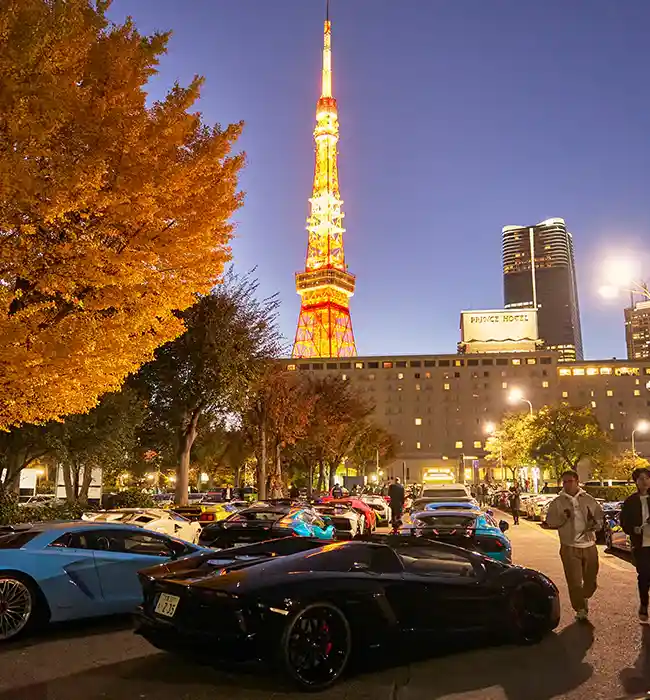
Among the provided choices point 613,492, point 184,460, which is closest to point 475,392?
point 613,492

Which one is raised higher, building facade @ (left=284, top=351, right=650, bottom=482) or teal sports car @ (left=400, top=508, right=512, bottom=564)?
building facade @ (left=284, top=351, right=650, bottom=482)

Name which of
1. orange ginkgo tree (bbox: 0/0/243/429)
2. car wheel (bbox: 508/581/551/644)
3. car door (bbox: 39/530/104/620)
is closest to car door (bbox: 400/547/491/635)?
car wheel (bbox: 508/581/551/644)

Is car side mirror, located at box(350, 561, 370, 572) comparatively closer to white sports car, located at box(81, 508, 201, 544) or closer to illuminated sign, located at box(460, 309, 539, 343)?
white sports car, located at box(81, 508, 201, 544)

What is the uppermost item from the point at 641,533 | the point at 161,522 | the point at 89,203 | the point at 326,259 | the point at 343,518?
the point at 326,259

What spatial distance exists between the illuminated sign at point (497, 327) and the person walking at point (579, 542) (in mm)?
133181

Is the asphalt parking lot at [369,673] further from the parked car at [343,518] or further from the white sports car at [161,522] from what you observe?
the parked car at [343,518]

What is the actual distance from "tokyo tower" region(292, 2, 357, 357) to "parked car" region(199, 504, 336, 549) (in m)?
104

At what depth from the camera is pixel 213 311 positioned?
→ 26.0 m

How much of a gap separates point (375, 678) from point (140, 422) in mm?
21436

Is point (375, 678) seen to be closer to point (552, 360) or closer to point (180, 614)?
point (180, 614)

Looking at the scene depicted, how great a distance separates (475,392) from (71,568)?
136 m

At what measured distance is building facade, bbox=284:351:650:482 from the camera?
136750mm

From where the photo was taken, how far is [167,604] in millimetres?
5926

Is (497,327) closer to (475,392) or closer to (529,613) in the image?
(475,392)
